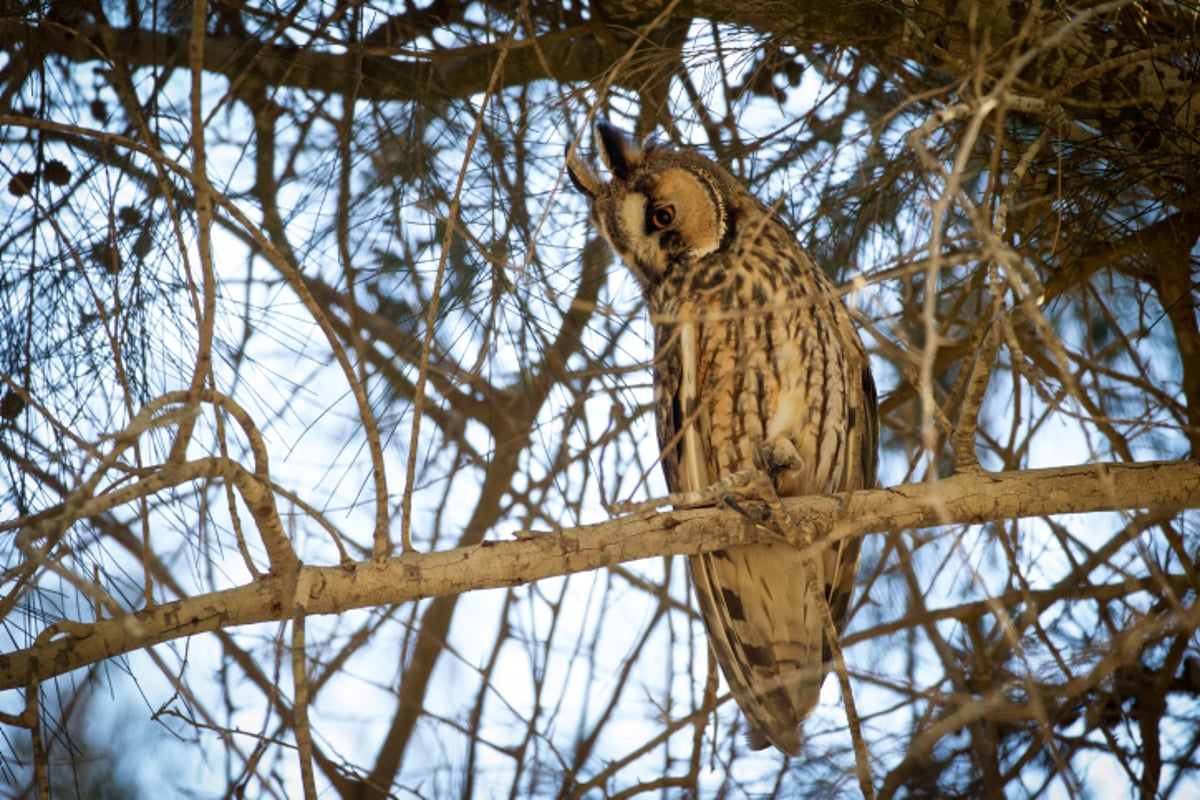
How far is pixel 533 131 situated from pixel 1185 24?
1.15 meters

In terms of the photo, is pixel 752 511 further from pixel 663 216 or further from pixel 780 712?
pixel 663 216

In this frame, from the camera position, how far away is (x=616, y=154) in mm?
2135

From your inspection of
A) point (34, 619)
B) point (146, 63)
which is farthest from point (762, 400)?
point (146, 63)

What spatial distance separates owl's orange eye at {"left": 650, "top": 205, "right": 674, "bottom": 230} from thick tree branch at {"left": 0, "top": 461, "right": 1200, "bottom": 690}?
68 cm

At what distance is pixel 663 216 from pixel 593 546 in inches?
32.4

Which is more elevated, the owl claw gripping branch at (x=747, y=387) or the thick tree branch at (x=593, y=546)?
the owl claw gripping branch at (x=747, y=387)

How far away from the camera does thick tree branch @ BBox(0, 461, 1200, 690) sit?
1.30m

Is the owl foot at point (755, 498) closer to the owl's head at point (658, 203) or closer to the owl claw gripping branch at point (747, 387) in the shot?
the owl claw gripping branch at point (747, 387)

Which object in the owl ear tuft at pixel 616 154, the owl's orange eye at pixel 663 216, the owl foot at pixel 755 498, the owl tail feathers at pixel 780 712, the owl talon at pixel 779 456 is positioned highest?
the owl ear tuft at pixel 616 154

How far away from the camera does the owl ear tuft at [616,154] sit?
2.13 meters

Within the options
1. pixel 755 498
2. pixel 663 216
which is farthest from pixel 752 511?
pixel 663 216

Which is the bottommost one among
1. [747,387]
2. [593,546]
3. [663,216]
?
[593,546]

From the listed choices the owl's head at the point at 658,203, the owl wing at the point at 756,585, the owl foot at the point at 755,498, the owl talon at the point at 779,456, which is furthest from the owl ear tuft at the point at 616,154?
the owl foot at the point at 755,498

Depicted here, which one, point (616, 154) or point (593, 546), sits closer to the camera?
point (593, 546)
